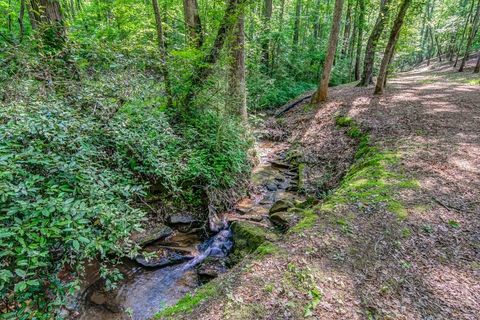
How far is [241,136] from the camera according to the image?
25.0 ft

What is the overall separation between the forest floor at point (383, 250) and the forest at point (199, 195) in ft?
0.07

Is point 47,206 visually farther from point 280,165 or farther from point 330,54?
point 330,54

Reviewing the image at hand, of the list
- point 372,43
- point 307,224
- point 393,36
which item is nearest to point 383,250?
point 307,224

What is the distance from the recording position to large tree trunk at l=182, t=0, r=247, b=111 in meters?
6.31

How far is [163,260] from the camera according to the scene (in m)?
4.80

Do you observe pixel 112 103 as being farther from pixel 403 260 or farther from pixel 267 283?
pixel 403 260

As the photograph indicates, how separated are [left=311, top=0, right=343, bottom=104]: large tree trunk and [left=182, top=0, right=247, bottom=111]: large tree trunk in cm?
634

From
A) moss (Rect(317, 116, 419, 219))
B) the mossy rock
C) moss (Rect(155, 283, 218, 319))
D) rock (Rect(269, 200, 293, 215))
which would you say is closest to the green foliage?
moss (Rect(155, 283, 218, 319))

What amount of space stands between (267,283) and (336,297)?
0.70m

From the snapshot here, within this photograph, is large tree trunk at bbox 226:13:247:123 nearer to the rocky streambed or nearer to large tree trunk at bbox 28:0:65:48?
the rocky streambed

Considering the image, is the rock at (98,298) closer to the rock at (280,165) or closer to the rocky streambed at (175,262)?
the rocky streambed at (175,262)

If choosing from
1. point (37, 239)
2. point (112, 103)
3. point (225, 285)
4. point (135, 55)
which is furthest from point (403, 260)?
point (135, 55)

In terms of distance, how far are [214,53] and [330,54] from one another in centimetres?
728

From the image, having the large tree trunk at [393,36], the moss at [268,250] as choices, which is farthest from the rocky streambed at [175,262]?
the large tree trunk at [393,36]
